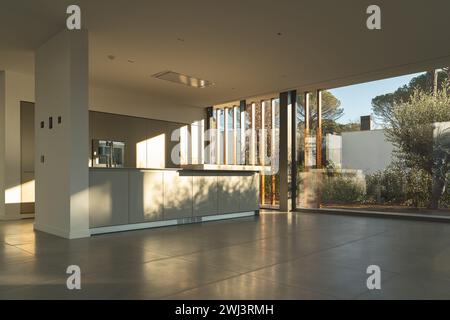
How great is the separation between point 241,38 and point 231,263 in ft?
10.9

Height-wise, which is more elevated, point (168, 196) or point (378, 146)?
point (378, 146)

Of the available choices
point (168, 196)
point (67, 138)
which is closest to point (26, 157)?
point (67, 138)

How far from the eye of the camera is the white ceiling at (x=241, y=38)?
434 cm

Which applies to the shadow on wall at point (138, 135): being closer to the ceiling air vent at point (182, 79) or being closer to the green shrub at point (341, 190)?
the ceiling air vent at point (182, 79)

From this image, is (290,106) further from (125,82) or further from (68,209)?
(68,209)

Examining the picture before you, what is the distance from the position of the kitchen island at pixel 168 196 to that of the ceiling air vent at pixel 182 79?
188 cm

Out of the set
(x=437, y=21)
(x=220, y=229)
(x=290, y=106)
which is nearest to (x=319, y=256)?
(x=220, y=229)

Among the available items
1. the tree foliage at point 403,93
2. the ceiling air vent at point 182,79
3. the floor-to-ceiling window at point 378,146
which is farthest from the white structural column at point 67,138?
Answer: the tree foliage at point 403,93

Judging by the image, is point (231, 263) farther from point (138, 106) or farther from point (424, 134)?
point (138, 106)

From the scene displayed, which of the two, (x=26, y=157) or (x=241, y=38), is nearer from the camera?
(x=241, y=38)

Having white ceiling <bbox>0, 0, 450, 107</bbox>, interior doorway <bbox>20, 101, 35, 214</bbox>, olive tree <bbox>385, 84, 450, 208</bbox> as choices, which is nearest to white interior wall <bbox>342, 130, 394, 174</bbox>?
olive tree <bbox>385, 84, 450, 208</bbox>

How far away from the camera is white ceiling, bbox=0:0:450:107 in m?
4.34

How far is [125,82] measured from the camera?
7.74 meters

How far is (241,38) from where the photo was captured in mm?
5297
